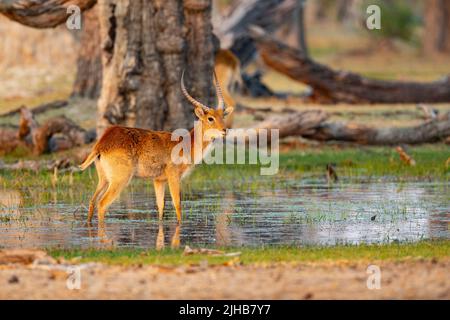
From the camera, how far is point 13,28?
28297 mm

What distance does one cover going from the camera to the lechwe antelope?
41.8 feet

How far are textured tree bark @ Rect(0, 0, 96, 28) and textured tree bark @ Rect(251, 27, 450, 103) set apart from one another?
23.7 ft

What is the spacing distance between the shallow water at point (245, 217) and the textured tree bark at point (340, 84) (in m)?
9.70

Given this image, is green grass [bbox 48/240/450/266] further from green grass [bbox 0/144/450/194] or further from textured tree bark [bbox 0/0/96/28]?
textured tree bark [bbox 0/0/96/28]

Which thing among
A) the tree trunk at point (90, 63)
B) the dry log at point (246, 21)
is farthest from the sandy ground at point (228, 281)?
the dry log at point (246, 21)

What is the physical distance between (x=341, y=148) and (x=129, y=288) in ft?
40.6

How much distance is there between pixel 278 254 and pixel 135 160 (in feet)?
10.2

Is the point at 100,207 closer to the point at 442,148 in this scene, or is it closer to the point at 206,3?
the point at 206,3

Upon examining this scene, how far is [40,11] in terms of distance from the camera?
18750 millimetres

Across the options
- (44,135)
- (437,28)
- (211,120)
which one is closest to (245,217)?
(211,120)

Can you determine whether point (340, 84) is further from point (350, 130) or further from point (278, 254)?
point (278, 254)

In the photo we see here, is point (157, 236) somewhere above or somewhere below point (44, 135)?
below

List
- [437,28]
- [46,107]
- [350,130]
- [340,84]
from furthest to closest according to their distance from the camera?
[437,28] → [340,84] → [46,107] → [350,130]
